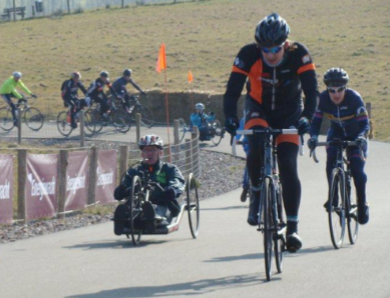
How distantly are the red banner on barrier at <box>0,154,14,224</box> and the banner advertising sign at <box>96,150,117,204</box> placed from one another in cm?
237

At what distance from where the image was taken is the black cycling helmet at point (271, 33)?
23.7 ft

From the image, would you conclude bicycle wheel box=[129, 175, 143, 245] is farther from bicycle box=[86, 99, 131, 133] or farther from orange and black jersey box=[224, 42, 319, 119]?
bicycle box=[86, 99, 131, 133]

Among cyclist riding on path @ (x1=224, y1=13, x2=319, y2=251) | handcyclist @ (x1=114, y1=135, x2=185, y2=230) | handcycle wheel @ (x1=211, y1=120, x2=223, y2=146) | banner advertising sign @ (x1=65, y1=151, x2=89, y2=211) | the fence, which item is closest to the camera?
cyclist riding on path @ (x1=224, y1=13, x2=319, y2=251)

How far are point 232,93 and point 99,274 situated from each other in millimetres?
1981

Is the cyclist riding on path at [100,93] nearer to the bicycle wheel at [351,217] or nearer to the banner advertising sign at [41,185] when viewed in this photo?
the banner advertising sign at [41,185]

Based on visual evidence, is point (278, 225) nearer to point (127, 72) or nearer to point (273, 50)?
point (273, 50)

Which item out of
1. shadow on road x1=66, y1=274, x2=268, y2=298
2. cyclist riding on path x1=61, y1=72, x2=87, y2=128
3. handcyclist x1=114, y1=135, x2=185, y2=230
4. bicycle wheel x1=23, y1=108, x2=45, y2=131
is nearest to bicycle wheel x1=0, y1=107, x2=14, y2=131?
bicycle wheel x1=23, y1=108, x2=45, y2=131

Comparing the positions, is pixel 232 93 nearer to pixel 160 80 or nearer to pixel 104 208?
pixel 104 208

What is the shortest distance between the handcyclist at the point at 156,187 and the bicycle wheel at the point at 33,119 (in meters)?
20.5

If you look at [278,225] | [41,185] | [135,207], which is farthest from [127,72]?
[278,225]

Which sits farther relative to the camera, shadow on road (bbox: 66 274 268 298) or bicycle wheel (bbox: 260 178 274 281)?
bicycle wheel (bbox: 260 178 274 281)

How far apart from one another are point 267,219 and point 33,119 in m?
24.5

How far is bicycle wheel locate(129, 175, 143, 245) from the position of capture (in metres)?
10.0

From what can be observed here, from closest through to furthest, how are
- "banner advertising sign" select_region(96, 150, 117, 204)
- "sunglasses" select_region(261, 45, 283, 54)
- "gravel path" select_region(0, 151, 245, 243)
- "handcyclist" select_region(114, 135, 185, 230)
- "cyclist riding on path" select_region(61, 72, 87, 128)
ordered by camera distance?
1. "sunglasses" select_region(261, 45, 283, 54)
2. "handcyclist" select_region(114, 135, 185, 230)
3. "gravel path" select_region(0, 151, 245, 243)
4. "banner advertising sign" select_region(96, 150, 117, 204)
5. "cyclist riding on path" select_region(61, 72, 87, 128)
